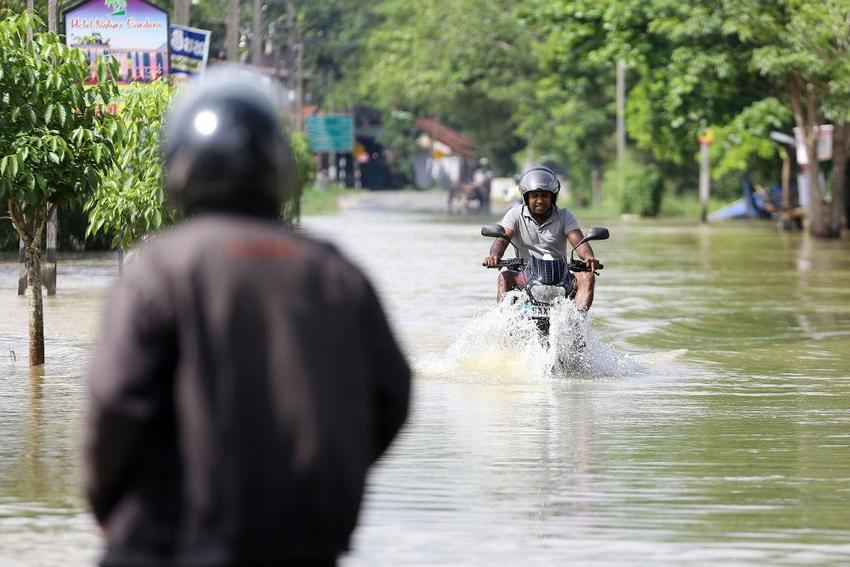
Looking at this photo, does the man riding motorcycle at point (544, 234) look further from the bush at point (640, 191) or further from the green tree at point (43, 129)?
the bush at point (640, 191)

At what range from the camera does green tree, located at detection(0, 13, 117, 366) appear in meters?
14.2

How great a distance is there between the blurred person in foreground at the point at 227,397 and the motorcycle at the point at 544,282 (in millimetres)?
10706

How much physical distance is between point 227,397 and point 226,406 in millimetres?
17

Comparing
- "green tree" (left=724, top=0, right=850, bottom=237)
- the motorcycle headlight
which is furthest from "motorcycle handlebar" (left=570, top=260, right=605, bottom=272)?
"green tree" (left=724, top=0, right=850, bottom=237)

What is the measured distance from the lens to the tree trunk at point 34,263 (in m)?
14.9

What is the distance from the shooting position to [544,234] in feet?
48.3

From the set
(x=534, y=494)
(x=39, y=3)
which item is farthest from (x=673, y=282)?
(x=534, y=494)

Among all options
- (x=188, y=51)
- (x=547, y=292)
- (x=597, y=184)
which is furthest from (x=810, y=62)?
(x=597, y=184)

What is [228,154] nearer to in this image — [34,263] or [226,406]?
[226,406]

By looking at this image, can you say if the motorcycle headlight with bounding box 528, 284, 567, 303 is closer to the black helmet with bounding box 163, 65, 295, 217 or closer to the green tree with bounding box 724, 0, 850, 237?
the black helmet with bounding box 163, 65, 295, 217

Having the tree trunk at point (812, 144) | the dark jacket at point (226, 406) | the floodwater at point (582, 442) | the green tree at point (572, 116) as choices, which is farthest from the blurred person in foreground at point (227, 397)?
the green tree at point (572, 116)

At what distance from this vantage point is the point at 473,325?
49.4 ft

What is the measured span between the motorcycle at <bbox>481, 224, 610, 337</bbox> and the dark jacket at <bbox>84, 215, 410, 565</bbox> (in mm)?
10743

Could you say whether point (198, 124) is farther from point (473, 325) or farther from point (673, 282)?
point (673, 282)
